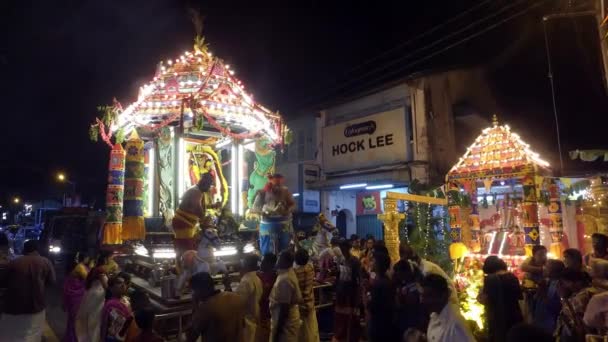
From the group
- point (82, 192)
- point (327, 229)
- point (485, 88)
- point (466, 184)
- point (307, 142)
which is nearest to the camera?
point (327, 229)

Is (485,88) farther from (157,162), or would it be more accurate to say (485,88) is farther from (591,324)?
(591,324)

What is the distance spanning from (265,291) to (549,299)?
3.79 metres

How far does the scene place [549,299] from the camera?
493cm

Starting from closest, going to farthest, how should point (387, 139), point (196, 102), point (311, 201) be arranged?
point (196, 102)
point (387, 139)
point (311, 201)

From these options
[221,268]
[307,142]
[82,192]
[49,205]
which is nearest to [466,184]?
[221,268]

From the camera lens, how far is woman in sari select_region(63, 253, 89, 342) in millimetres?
5945

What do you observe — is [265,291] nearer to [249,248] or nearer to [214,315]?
[214,315]

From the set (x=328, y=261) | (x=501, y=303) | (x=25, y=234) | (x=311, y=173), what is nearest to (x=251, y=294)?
(x=501, y=303)

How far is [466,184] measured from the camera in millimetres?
11062

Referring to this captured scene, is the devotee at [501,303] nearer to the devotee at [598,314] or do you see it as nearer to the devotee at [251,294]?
the devotee at [598,314]

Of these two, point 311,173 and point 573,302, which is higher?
point 311,173

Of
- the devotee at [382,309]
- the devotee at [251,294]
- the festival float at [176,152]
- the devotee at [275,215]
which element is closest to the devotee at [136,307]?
the devotee at [251,294]

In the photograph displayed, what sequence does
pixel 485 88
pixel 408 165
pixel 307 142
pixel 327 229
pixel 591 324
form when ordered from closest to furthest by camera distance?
pixel 591 324
pixel 327 229
pixel 408 165
pixel 485 88
pixel 307 142

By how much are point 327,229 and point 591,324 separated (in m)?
6.81
